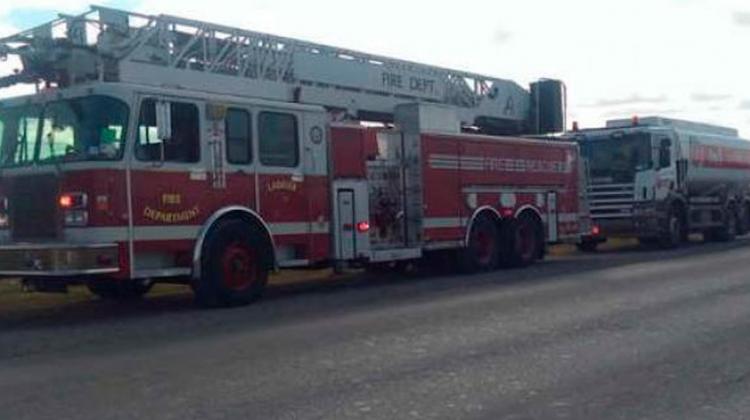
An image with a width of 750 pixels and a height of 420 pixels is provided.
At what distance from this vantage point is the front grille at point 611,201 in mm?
26094

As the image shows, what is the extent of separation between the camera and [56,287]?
13.1 m

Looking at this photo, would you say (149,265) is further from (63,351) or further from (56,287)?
(63,351)

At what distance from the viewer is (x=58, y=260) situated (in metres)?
12.5

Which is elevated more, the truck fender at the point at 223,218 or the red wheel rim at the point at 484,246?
the truck fender at the point at 223,218

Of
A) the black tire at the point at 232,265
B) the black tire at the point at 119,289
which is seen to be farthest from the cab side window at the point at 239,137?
the black tire at the point at 119,289

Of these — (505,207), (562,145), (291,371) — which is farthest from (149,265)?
(562,145)

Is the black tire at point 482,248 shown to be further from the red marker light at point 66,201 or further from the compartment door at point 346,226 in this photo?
the red marker light at point 66,201

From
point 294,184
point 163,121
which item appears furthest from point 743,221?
point 163,121

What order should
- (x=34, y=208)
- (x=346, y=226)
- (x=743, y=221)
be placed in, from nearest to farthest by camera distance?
(x=34, y=208) < (x=346, y=226) < (x=743, y=221)

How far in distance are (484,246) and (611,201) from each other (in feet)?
24.2

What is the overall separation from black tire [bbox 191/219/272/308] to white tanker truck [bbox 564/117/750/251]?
11.5 meters

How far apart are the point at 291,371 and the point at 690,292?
7319 mm

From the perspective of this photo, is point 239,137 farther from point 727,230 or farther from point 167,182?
point 727,230

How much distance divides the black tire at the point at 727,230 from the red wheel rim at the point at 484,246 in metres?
11.9
